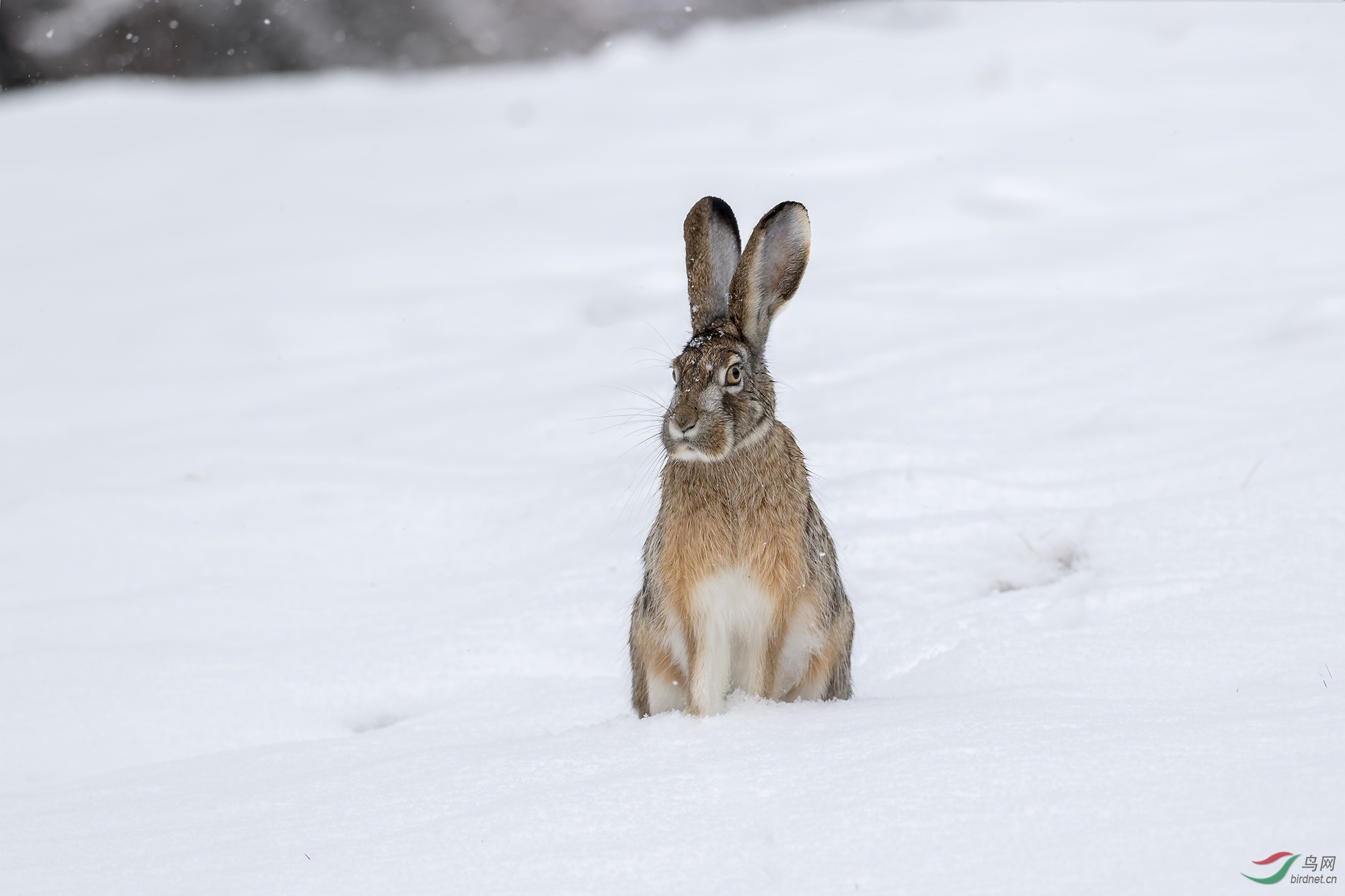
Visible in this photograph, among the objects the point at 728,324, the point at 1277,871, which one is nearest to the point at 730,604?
the point at 728,324

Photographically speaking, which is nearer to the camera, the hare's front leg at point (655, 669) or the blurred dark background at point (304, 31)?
the hare's front leg at point (655, 669)

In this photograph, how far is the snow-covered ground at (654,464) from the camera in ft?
8.95

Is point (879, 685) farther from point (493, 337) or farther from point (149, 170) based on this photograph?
point (149, 170)

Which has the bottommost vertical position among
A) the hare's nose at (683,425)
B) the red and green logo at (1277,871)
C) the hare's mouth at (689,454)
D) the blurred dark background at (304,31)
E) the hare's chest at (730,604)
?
the hare's chest at (730,604)

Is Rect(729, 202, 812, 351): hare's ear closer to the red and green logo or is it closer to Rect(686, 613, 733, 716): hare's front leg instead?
Rect(686, 613, 733, 716): hare's front leg

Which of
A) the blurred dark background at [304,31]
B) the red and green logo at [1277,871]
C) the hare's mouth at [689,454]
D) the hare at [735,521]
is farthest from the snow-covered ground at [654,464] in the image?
the blurred dark background at [304,31]

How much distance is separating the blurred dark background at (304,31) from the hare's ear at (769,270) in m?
11.3

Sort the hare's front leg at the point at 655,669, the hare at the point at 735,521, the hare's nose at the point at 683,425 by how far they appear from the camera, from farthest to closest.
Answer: the hare's front leg at the point at 655,669
the hare at the point at 735,521
the hare's nose at the point at 683,425

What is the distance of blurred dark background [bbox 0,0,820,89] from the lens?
1381cm

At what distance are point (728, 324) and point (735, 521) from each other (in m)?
0.55

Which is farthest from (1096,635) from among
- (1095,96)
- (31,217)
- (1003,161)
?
(31,217)

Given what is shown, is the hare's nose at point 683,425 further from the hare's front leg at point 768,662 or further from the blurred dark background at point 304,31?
the blurred dark background at point 304,31

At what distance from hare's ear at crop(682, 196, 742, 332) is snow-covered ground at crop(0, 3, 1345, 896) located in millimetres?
1058

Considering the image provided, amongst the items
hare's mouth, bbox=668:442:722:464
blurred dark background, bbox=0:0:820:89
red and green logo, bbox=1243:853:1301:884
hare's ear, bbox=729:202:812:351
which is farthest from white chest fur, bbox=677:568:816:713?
blurred dark background, bbox=0:0:820:89
